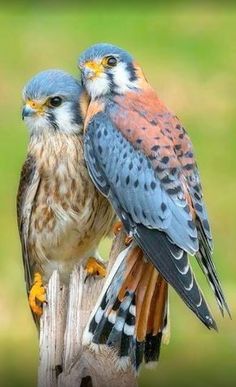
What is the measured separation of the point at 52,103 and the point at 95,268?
24.4 inches

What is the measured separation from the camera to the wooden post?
210 inches

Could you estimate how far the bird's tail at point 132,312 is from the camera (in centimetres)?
550

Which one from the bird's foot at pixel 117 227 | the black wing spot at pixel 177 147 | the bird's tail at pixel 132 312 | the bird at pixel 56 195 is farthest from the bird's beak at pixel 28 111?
the bird's tail at pixel 132 312

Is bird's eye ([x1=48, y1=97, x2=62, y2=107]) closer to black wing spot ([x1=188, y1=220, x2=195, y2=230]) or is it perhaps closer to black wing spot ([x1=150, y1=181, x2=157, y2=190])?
black wing spot ([x1=150, y1=181, x2=157, y2=190])

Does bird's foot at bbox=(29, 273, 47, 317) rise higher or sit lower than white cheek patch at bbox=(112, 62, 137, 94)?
lower

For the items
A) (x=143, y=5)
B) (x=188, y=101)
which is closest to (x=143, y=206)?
(x=188, y=101)

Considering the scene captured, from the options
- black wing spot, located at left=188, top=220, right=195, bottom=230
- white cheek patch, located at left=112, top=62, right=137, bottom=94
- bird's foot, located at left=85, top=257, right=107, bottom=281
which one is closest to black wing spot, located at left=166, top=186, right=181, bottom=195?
black wing spot, located at left=188, top=220, right=195, bottom=230

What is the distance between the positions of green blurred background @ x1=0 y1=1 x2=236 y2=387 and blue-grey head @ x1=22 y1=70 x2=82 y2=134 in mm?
2871

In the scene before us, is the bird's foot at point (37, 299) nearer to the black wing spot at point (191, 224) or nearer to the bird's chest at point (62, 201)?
the bird's chest at point (62, 201)

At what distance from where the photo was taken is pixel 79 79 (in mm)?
6059

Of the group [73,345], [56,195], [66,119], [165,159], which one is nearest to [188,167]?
[165,159]

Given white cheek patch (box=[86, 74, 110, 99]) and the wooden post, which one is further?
white cheek patch (box=[86, 74, 110, 99])

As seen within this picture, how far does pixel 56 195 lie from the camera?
6.51 m

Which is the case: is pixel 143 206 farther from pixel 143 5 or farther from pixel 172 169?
pixel 143 5
